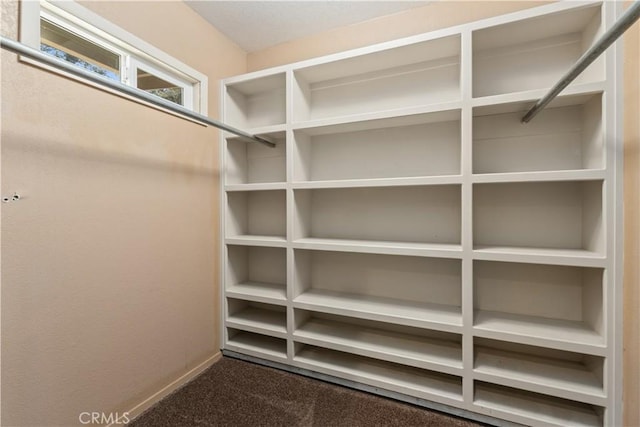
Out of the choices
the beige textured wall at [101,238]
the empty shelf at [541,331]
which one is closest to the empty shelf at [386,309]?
the empty shelf at [541,331]

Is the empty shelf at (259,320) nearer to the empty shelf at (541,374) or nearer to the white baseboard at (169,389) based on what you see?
the white baseboard at (169,389)

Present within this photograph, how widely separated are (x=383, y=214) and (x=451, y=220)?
0.44 metres

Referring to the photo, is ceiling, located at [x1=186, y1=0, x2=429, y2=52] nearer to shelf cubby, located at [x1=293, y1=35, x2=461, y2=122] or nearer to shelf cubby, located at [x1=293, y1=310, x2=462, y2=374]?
shelf cubby, located at [x1=293, y1=35, x2=461, y2=122]

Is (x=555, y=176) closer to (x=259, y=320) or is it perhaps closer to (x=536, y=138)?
(x=536, y=138)

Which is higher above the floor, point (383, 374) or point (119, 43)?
point (119, 43)

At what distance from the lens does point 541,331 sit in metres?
1.32

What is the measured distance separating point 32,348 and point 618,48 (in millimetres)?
2883

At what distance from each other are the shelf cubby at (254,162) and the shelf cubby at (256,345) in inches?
48.6

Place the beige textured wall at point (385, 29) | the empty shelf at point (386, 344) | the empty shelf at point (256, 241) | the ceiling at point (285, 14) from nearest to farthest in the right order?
the empty shelf at point (386, 344) → the beige textured wall at point (385, 29) → the ceiling at point (285, 14) → the empty shelf at point (256, 241)

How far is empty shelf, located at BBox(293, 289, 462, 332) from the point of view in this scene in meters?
1.46

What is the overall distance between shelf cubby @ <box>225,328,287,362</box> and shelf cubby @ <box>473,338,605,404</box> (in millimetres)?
1252

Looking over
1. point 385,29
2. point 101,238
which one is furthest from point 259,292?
point 385,29

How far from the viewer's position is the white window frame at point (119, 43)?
1.05 metres
